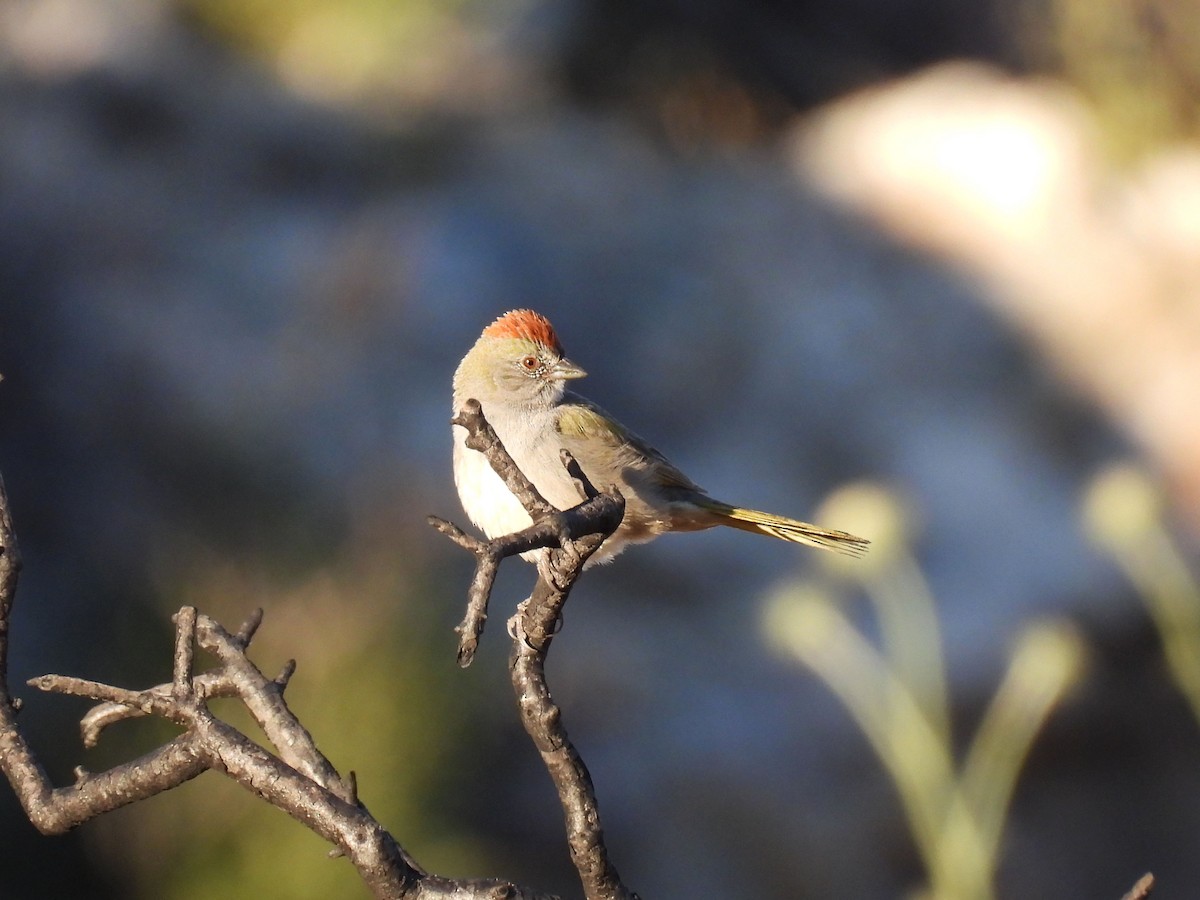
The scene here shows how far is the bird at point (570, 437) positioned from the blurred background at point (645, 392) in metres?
1.04

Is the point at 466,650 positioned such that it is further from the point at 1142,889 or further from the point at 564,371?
the point at 564,371

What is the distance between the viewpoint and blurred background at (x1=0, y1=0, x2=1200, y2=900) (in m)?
3.93

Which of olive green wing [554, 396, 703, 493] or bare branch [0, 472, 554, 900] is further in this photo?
olive green wing [554, 396, 703, 493]

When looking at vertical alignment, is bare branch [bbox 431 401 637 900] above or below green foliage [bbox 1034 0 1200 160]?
below

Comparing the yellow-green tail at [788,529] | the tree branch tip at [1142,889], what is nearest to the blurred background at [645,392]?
the yellow-green tail at [788,529]

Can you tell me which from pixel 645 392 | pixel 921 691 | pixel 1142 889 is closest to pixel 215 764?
pixel 1142 889

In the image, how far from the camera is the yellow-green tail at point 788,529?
2.22m

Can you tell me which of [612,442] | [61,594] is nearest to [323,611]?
[61,594]

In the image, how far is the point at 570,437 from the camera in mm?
2277

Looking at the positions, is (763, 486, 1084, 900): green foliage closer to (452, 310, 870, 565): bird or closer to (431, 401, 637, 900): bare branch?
(452, 310, 870, 565): bird

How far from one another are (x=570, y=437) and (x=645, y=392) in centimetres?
281

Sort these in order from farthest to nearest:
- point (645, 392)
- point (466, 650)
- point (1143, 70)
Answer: point (1143, 70) < point (645, 392) < point (466, 650)

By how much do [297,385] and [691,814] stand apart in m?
2.07

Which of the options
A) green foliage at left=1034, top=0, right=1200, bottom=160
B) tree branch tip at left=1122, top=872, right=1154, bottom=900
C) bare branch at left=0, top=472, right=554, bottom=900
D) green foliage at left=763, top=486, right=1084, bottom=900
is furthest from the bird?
green foliage at left=1034, top=0, right=1200, bottom=160
